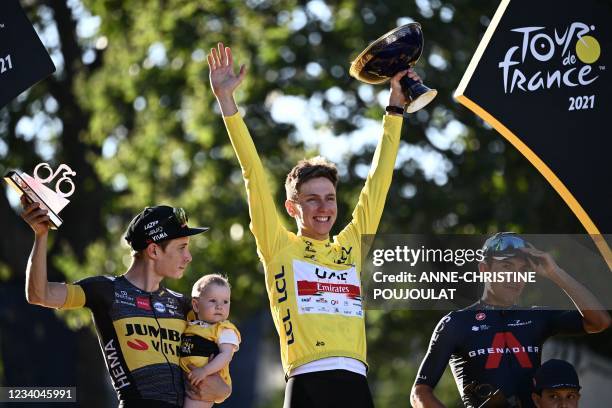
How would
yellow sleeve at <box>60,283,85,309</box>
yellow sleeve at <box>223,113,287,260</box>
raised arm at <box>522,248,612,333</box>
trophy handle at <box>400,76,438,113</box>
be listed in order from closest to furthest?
yellow sleeve at <box>60,283,85,309</box> < yellow sleeve at <box>223,113,287,260</box> < raised arm at <box>522,248,612,333</box> < trophy handle at <box>400,76,438,113</box>

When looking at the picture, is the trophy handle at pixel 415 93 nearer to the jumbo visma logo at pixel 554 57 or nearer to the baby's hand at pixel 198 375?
the jumbo visma logo at pixel 554 57

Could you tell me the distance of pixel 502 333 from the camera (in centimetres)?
580

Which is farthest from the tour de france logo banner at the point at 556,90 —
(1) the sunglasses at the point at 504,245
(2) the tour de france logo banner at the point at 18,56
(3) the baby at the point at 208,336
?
(2) the tour de france logo banner at the point at 18,56

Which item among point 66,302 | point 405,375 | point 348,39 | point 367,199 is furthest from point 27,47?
point 405,375

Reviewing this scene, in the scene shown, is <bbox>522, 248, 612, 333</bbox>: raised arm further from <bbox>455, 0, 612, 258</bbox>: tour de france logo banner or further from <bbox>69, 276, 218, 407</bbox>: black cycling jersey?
<bbox>69, 276, 218, 407</bbox>: black cycling jersey

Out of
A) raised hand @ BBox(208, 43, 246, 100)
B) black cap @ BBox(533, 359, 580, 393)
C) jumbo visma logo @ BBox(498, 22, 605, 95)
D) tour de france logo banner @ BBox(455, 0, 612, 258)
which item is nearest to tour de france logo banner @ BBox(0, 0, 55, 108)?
raised hand @ BBox(208, 43, 246, 100)

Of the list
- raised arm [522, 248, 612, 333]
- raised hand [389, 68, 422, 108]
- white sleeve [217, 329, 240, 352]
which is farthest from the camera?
raised hand [389, 68, 422, 108]

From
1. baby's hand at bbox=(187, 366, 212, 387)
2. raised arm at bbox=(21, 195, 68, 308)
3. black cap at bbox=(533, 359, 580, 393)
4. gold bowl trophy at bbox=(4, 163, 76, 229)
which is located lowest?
black cap at bbox=(533, 359, 580, 393)

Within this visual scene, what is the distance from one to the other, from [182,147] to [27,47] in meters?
9.96

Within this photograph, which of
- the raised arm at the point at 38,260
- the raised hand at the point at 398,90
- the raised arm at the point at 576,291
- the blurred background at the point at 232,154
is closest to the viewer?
the raised arm at the point at 38,260

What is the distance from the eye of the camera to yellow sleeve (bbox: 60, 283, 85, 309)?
17.6ft

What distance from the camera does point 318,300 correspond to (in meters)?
5.61

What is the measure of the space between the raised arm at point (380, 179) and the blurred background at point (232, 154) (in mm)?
6747

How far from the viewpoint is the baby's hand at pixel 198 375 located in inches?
213
